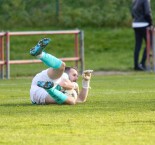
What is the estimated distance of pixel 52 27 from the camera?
108ft

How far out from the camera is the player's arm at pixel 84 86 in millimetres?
13195

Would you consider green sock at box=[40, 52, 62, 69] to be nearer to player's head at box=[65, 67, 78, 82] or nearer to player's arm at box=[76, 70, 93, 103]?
player's head at box=[65, 67, 78, 82]

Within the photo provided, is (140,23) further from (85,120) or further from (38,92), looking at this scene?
(85,120)

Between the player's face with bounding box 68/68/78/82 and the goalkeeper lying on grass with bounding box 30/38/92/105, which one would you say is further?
the player's face with bounding box 68/68/78/82

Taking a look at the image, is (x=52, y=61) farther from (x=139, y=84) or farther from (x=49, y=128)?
(x=139, y=84)

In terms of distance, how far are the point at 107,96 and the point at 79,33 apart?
27.4 ft

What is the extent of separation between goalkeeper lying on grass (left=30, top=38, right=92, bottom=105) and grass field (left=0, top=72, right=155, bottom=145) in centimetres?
16

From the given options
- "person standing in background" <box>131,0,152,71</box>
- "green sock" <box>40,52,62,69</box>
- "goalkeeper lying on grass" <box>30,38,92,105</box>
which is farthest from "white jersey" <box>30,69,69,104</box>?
"person standing in background" <box>131,0,152,71</box>

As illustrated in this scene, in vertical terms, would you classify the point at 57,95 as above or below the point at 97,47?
above

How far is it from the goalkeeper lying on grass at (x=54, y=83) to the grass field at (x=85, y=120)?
0.16m

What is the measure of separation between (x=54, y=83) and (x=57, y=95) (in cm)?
27

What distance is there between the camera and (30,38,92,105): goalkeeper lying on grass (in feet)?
40.2

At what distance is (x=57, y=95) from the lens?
42.0ft

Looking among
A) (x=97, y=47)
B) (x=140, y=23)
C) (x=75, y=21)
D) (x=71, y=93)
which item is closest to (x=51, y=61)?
(x=71, y=93)
